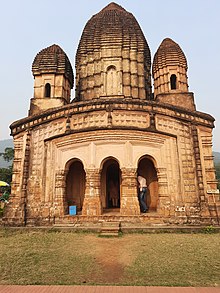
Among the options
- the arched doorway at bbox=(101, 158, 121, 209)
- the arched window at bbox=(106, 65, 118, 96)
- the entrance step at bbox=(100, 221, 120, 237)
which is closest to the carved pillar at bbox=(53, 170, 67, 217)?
the entrance step at bbox=(100, 221, 120, 237)

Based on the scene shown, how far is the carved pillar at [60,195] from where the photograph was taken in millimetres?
11117

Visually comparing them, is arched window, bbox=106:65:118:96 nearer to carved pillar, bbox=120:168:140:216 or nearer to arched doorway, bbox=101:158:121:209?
arched doorway, bbox=101:158:121:209

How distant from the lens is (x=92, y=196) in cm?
1073

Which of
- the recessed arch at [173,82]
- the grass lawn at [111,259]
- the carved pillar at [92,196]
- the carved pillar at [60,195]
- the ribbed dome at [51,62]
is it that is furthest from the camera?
the recessed arch at [173,82]

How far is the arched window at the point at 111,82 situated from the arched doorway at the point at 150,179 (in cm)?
562

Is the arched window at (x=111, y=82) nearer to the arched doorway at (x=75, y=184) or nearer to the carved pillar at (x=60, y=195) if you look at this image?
the arched doorway at (x=75, y=184)

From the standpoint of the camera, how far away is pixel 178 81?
15.7 meters

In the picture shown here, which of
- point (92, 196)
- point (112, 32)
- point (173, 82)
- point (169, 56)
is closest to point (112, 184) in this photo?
point (92, 196)

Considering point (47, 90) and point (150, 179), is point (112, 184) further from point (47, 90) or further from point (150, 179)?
point (47, 90)

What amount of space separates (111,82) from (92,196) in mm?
8870

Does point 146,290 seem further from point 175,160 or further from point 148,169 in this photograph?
point 148,169

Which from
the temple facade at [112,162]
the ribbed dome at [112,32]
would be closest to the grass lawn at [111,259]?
the temple facade at [112,162]

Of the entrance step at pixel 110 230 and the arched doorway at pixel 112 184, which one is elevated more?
the arched doorway at pixel 112 184

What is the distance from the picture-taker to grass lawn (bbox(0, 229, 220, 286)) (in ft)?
15.0
